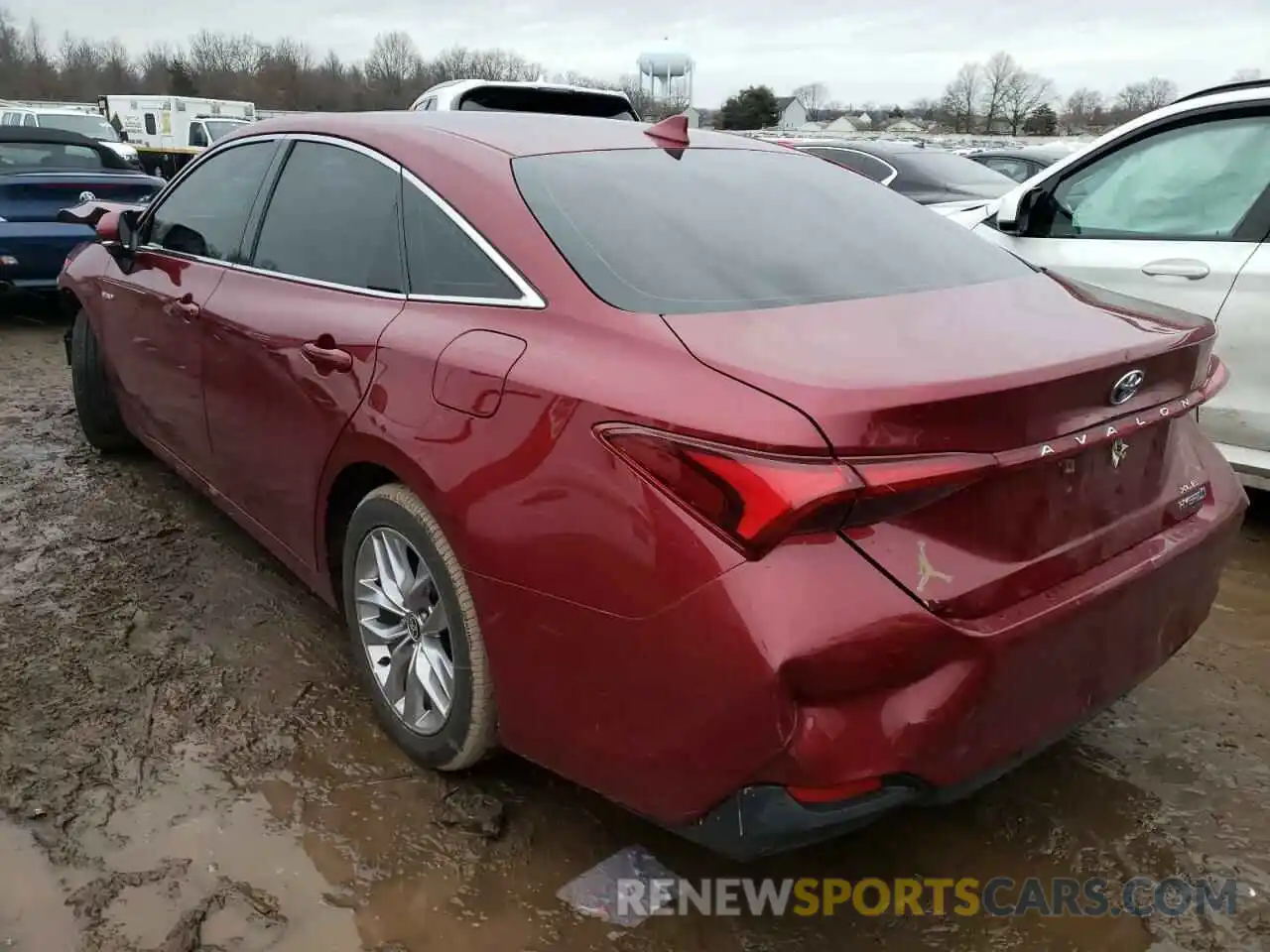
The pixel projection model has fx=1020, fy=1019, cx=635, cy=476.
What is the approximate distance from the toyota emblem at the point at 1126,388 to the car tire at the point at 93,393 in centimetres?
393

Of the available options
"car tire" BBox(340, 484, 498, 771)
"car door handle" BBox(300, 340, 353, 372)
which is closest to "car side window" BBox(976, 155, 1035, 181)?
"car door handle" BBox(300, 340, 353, 372)

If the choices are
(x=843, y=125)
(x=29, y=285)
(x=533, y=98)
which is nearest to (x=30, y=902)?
(x=29, y=285)

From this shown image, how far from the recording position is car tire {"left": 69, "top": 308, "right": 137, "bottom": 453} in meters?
4.42

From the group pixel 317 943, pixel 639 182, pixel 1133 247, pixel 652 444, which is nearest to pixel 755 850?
pixel 652 444

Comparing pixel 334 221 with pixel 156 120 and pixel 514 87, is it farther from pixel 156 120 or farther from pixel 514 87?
pixel 156 120

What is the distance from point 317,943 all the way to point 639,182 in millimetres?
1808

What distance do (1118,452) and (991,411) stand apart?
43 centimetres

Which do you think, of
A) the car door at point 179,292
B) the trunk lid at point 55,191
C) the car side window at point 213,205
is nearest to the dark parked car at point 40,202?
the trunk lid at point 55,191

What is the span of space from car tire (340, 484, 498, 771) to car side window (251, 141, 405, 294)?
57cm

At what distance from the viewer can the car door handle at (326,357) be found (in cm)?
245

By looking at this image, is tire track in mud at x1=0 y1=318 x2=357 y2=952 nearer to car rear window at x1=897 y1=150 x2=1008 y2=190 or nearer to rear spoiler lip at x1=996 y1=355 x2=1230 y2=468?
rear spoiler lip at x1=996 y1=355 x2=1230 y2=468

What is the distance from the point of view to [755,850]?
1.75 meters

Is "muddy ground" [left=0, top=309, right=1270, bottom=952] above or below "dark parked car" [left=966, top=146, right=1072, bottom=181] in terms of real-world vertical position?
below

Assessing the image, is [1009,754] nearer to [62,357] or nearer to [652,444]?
[652,444]
